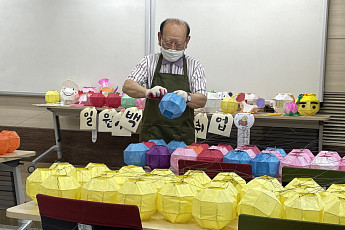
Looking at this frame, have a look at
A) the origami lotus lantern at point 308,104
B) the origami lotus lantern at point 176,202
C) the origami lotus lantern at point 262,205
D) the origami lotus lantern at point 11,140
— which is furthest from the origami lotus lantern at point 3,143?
the origami lotus lantern at point 308,104

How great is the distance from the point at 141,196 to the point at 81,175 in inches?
12.3

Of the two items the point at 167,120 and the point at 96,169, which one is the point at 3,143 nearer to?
the point at 167,120

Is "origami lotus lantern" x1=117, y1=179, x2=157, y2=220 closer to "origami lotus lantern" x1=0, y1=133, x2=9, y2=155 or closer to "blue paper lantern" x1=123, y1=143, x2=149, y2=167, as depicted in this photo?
"blue paper lantern" x1=123, y1=143, x2=149, y2=167

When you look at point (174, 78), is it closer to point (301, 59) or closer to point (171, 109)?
point (171, 109)

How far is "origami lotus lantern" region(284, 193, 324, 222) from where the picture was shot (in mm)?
1165

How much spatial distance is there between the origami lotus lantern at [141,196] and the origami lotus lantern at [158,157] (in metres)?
0.65

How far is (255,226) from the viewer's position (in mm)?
1053

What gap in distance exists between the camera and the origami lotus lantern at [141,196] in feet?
4.29

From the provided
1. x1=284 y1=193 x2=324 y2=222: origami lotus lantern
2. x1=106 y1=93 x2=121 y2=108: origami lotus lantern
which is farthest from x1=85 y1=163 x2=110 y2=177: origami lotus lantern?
x1=106 y1=93 x2=121 y2=108: origami lotus lantern

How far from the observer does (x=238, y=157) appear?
6.20 ft

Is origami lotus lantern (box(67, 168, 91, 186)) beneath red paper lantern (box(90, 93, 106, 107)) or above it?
beneath

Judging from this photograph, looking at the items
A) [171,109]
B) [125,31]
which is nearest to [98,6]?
[125,31]

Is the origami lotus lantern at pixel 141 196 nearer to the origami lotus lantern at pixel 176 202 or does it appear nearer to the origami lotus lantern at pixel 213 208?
the origami lotus lantern at pixel 176 202

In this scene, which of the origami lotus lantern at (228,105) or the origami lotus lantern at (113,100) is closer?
the origami lotus lantern at (228,105)
